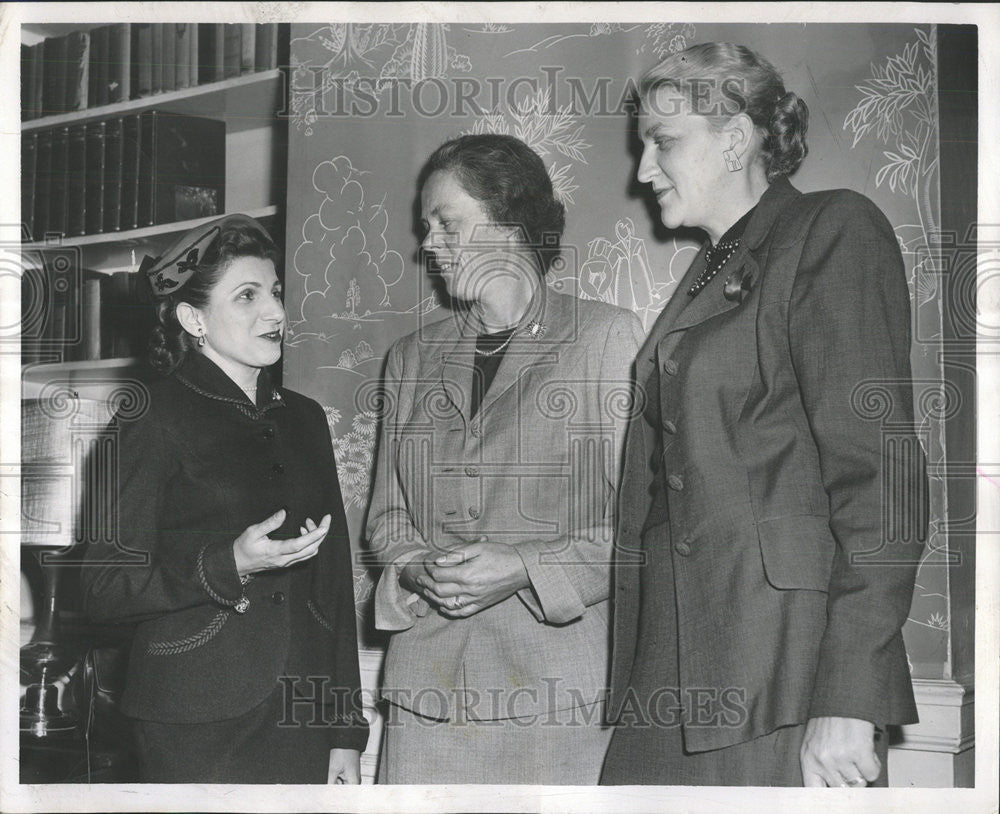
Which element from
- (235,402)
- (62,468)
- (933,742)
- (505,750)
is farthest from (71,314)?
(933,742)

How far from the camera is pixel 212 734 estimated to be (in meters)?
2.16

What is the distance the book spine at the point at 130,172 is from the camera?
246 cm

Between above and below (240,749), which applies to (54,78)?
above

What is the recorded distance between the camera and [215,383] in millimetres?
2229

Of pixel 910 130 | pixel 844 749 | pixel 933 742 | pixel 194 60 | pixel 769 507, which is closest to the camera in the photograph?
pixel 844 749

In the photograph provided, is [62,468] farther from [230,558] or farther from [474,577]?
[474,577]

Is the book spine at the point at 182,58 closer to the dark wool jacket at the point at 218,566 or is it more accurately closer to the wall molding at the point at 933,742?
the dark wool jacket at the point at 218,566

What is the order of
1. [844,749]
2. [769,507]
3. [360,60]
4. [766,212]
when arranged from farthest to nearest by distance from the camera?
[360,60], [766,212], [769,507], [844,749]

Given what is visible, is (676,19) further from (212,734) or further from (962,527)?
(212,734)

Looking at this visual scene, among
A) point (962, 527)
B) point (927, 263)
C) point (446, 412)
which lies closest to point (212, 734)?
point (446, 412)

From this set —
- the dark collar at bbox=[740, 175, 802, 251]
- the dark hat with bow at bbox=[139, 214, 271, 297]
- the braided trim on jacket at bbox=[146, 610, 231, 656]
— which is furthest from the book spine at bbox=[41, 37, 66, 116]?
the dark collar at bbox=[740, 175, 802, 251]

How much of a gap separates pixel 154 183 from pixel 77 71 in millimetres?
320

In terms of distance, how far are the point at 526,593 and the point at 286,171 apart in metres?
1.02

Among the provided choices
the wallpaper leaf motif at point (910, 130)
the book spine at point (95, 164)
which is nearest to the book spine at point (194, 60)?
the book spine at point (95, 164)
